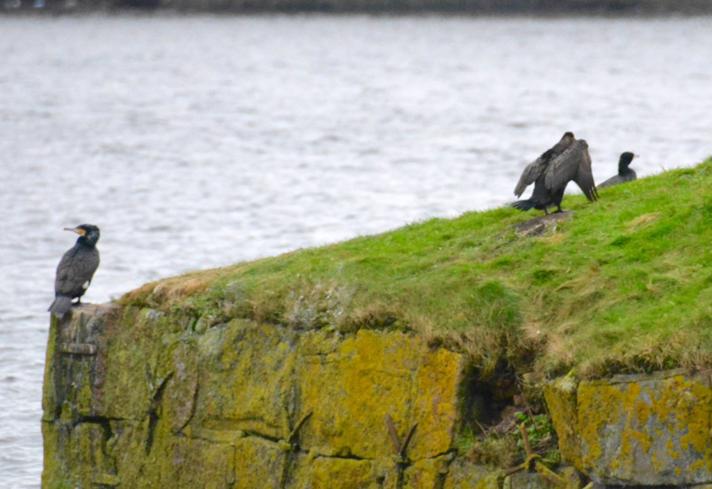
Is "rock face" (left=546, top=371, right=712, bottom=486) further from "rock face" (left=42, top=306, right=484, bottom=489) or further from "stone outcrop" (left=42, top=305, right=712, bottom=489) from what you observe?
"rock face" (left=42, top=306, right=484, bottom=489)

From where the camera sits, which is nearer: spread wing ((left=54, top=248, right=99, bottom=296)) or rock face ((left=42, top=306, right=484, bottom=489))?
rock face ((left=42, top=306, right=484, bottom=489))

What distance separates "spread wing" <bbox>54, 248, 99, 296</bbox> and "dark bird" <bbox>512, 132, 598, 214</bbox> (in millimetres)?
5005

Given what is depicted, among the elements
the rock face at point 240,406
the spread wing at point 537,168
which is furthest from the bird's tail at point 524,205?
the rock face at point 240,406

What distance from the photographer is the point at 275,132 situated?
6756 cm

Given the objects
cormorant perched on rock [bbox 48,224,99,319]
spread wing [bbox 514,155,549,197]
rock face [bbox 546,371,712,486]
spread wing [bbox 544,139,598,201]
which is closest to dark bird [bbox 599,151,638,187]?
spread wing [bbox 544,139,598,201]

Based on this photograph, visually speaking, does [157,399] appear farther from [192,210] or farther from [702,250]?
[192,210]

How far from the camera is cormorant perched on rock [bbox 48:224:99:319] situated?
16828mm

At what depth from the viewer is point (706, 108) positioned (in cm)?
7194

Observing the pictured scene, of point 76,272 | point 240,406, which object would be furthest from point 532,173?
point 76,272

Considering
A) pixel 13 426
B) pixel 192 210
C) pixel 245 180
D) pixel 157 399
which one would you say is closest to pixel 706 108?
pixel 245 180

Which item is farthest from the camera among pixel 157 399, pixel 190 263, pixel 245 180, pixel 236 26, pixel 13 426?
pixel 236 26

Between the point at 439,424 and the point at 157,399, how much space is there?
11.1 ft

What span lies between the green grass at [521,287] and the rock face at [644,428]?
19 cm

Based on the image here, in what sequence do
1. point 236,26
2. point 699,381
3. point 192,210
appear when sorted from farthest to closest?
point 236,26 → point 192,210 → point 699,381
